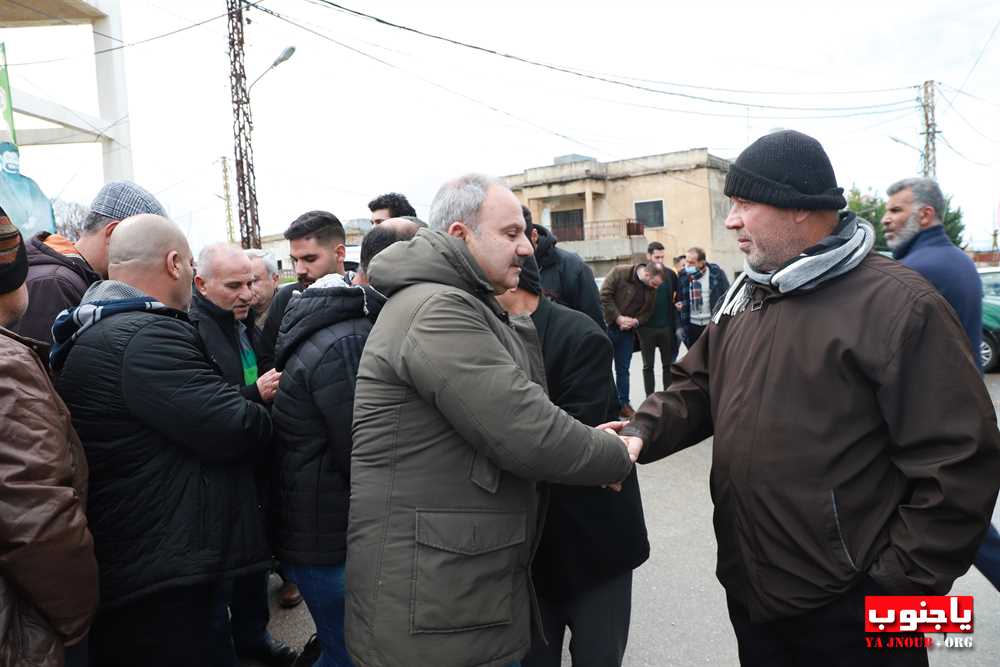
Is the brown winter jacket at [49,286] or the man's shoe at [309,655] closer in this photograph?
the brown winter jacket at [49,286]

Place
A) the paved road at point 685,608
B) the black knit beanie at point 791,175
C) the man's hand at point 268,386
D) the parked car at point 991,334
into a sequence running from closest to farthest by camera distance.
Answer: the black knit beanie at point 791,175 < the man's hand at point 268,386 < the paved road at point 685,608 < the parked car at point 991,334

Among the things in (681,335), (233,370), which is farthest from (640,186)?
(233,370)

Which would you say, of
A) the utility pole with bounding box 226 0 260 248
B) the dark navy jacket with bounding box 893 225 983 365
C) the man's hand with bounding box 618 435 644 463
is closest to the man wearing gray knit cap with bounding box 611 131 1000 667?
the man's hand with bounding box 618 435 644 463

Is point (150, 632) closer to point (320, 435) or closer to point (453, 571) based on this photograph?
point (320, 435)

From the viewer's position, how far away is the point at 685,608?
3523mm

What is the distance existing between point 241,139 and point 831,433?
1637 centimetres

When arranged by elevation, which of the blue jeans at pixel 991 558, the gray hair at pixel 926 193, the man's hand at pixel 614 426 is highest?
the gray hair at pixel 926 193

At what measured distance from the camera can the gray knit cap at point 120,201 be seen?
3.32 meters

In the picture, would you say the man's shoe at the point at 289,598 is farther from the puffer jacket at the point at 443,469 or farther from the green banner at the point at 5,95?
the green banner at the point at 5,95

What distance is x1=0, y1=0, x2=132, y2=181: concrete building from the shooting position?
927 centimetres

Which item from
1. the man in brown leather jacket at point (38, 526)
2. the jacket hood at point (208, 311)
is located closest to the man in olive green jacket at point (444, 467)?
the man in brown leather jacket at point (38, 526)

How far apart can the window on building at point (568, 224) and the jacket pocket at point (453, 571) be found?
31712 mm

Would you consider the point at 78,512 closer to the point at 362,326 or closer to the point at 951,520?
the point at 362,326

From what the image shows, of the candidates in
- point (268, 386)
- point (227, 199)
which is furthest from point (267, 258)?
point (227, 199)
